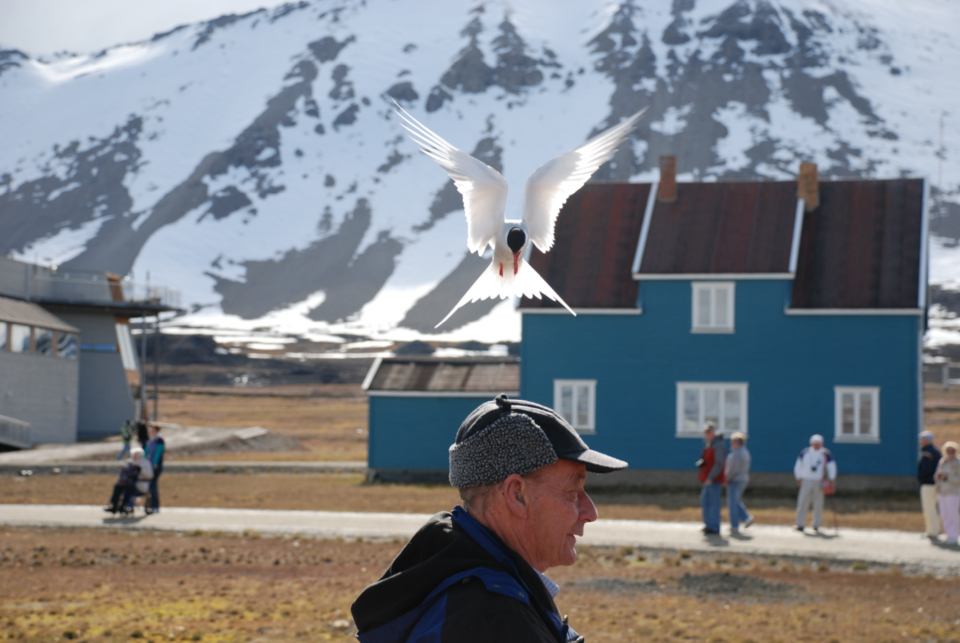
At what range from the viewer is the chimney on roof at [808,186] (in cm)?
3281

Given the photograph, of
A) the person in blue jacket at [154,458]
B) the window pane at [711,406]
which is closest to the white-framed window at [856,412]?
the window pane at [711,406]

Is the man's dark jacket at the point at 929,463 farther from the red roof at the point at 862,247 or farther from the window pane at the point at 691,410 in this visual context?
the window pane at the point at 691,410

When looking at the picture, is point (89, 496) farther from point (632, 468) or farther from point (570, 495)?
point (570, 495)

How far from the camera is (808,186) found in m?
33.0

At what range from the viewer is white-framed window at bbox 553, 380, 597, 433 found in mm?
32594

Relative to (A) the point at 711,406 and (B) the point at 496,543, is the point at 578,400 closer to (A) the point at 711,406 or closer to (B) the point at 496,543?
(A) the point at 711,406

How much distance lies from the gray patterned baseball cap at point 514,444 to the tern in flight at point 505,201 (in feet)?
2.61

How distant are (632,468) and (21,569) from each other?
20166 millimetres

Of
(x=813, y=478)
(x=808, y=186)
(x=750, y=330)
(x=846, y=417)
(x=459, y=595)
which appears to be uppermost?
(x=808, y=186)

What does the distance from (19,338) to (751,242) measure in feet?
99.2

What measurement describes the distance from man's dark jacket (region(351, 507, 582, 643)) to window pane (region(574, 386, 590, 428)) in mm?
29843

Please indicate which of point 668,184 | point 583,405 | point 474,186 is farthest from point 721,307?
point 474,186

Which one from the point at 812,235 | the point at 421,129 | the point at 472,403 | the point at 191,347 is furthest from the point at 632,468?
the point at 191,347

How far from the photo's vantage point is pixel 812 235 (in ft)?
108
